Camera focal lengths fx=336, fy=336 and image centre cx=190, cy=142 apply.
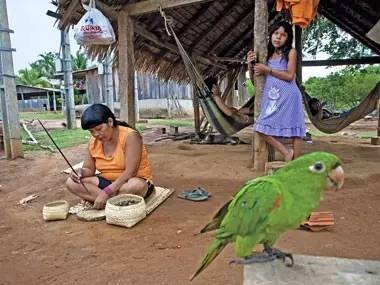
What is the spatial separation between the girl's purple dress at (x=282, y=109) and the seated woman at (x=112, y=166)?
1.31 metres

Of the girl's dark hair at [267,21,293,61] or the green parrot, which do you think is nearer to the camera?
the green parrot

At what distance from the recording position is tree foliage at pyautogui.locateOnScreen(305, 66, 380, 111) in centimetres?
1284

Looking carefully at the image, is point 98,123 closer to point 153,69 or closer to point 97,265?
point 97,265

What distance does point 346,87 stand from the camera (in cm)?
1325

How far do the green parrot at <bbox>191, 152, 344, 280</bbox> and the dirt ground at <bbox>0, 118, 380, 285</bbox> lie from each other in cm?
60

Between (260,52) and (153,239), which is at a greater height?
(260,52)

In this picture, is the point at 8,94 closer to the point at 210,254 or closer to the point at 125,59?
the point at 125,59

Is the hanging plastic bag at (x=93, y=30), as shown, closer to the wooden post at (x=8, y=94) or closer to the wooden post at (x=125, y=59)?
the wooden post at (x=125, y=59)

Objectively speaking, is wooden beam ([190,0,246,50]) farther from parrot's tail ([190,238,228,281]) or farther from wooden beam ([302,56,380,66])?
parrot's tail ([190,238,228,281])

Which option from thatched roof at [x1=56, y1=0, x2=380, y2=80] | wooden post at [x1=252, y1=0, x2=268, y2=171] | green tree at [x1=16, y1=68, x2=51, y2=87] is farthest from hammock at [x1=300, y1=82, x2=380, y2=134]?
Result: green tree at [x1=16, y1=68, x2=51, y2=87]

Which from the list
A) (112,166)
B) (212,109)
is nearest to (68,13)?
(212,109)

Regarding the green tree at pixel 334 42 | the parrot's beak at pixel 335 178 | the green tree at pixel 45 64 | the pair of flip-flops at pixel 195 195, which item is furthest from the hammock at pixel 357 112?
the green tree at pixel 45 64

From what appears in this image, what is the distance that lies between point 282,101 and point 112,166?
1.68 meters

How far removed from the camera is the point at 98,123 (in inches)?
88.6
